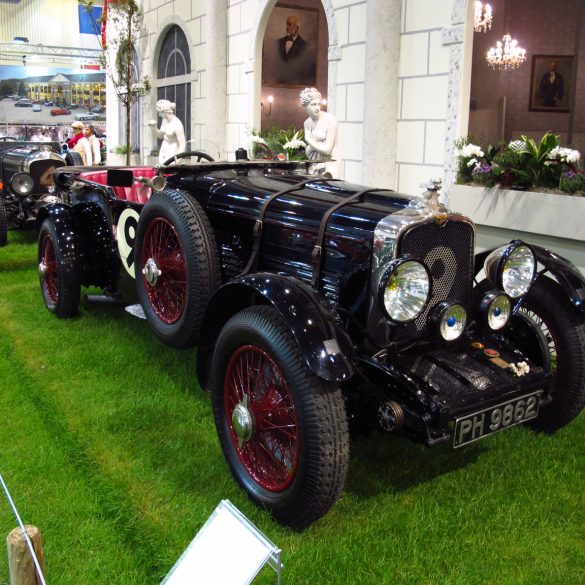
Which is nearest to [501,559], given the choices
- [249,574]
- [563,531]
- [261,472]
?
[563,531]

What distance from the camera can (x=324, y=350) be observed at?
2143 mm

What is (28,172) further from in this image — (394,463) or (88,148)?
(394,463)

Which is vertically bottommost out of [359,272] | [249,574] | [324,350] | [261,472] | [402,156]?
[261,472]

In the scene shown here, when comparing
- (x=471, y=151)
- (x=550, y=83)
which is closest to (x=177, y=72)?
(x=550, y=83)

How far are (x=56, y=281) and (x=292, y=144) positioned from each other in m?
3.08

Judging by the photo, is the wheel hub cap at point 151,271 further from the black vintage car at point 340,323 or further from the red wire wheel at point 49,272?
the red wire wheel at point 49,272

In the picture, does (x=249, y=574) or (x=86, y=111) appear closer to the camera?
(x=249, y=574)

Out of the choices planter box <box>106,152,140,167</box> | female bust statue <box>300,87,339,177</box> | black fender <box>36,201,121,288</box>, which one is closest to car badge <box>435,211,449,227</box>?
black fender <box>36,201,121,288</box>

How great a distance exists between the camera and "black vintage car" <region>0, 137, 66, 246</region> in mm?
7766

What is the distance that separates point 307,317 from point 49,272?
3.25 meters

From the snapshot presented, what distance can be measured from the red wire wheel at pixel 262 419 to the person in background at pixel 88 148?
10779 mm

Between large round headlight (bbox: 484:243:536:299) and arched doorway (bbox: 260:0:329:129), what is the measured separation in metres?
10.1

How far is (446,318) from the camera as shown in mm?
2525

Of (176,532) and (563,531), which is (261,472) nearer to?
(176,532)
